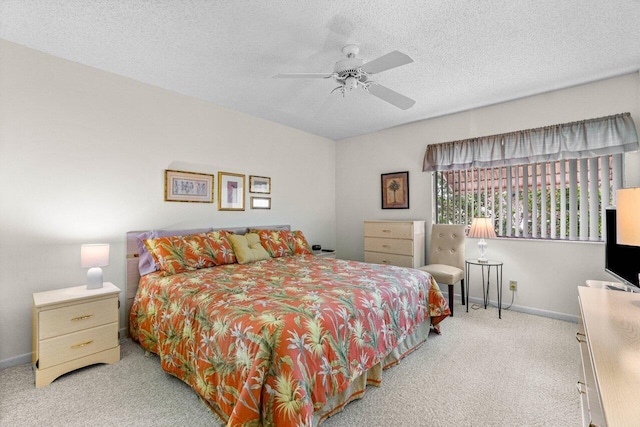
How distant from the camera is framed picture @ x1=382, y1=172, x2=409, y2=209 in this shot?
4523mm

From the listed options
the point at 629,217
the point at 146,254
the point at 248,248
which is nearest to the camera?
the point at 629,217

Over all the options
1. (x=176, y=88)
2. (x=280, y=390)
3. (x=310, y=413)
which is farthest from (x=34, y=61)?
(x=310, y=413)

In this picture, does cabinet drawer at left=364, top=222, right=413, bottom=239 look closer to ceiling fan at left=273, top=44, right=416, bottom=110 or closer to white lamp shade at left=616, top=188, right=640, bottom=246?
ceiling fan at left=273, top=44, right=416, bottom=110

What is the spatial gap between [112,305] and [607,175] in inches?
195

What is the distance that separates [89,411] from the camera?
1794 millimetres

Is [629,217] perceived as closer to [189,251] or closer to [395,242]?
[395,242]

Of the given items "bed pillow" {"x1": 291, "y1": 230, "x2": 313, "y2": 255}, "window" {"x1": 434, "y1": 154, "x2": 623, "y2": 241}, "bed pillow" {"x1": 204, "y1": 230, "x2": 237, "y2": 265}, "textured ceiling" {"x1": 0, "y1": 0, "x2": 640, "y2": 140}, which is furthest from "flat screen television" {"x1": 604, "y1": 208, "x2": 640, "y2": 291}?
"bed pillow" {"x1": 204, "y1": 230, "x2": 237, "y2": 265}

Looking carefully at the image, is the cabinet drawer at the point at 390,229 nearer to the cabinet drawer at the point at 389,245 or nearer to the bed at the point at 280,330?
the cabinet drawer at the point at 389,245

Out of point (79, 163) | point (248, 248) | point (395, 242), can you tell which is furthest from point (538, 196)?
point (79, 163)

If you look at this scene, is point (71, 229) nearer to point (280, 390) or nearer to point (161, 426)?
point (161, 426)

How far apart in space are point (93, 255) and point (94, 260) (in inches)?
1.7

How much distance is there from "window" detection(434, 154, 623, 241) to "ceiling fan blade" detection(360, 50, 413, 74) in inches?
98.1

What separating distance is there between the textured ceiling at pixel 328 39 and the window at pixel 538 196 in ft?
3.05

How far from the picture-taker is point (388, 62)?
2.06 m
